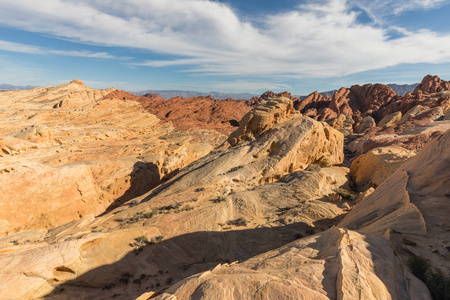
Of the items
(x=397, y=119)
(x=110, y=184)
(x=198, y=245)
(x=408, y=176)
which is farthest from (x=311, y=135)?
(x=397, y=119)

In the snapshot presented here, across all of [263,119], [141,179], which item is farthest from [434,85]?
[141,179]

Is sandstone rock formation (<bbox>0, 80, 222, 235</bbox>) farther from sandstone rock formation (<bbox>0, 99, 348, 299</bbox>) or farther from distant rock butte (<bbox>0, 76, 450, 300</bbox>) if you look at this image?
sandstone rock formation (<bbox>0, 99, 348, 299</bbox>)

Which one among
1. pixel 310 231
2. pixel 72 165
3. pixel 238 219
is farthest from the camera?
pixel 72 165

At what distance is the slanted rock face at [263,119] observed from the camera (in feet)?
70.0

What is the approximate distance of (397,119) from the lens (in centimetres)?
4862

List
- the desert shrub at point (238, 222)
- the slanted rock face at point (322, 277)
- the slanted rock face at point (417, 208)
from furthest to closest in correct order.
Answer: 1. the desert shrub at point (238, 222)
2. the slanted rock face at point (417, 208)
3. the slanted rock face at point (322, 277)

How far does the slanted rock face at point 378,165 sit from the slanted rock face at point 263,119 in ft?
26.7

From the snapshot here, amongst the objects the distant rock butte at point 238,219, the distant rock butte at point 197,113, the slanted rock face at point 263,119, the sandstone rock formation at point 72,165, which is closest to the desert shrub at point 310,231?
the distant rock butte at point 238,219

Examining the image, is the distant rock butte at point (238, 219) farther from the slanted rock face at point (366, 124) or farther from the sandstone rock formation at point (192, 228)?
the slanted rock face at point (366, 124)

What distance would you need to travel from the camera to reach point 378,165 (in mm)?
15992

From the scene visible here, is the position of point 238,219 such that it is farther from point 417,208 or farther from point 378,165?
point 378,165

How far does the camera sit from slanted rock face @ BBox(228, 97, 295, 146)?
21328 millimetres

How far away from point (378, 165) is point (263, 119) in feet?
32.6

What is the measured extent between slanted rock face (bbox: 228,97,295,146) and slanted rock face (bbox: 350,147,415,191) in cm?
814
